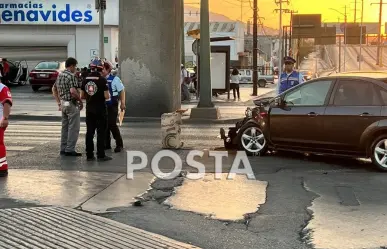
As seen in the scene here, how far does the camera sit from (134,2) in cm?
1712

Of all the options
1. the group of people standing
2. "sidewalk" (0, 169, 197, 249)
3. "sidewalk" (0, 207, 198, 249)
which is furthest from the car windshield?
"sidewalk" (0, 207, 198, 249)

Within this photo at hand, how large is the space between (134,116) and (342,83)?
31.2 ft

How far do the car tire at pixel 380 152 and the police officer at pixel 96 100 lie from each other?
4466 millimetres

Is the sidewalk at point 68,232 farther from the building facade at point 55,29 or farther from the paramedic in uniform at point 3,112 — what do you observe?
the building facade at point 55,29

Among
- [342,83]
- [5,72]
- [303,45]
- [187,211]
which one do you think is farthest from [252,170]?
[303,45]

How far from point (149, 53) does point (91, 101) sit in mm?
7982

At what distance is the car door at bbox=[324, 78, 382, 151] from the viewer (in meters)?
8.82

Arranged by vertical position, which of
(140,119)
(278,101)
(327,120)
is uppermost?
(278,101)

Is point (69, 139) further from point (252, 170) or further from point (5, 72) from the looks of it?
point (5, 72)

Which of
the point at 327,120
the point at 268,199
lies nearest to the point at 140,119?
the point at 327,120

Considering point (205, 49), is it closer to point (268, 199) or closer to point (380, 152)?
point (380, 152)

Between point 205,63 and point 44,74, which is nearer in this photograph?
point 205,63

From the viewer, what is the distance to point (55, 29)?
3597cm

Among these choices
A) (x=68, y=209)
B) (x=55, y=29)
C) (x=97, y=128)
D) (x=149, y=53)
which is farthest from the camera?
(x=55, y=29)
